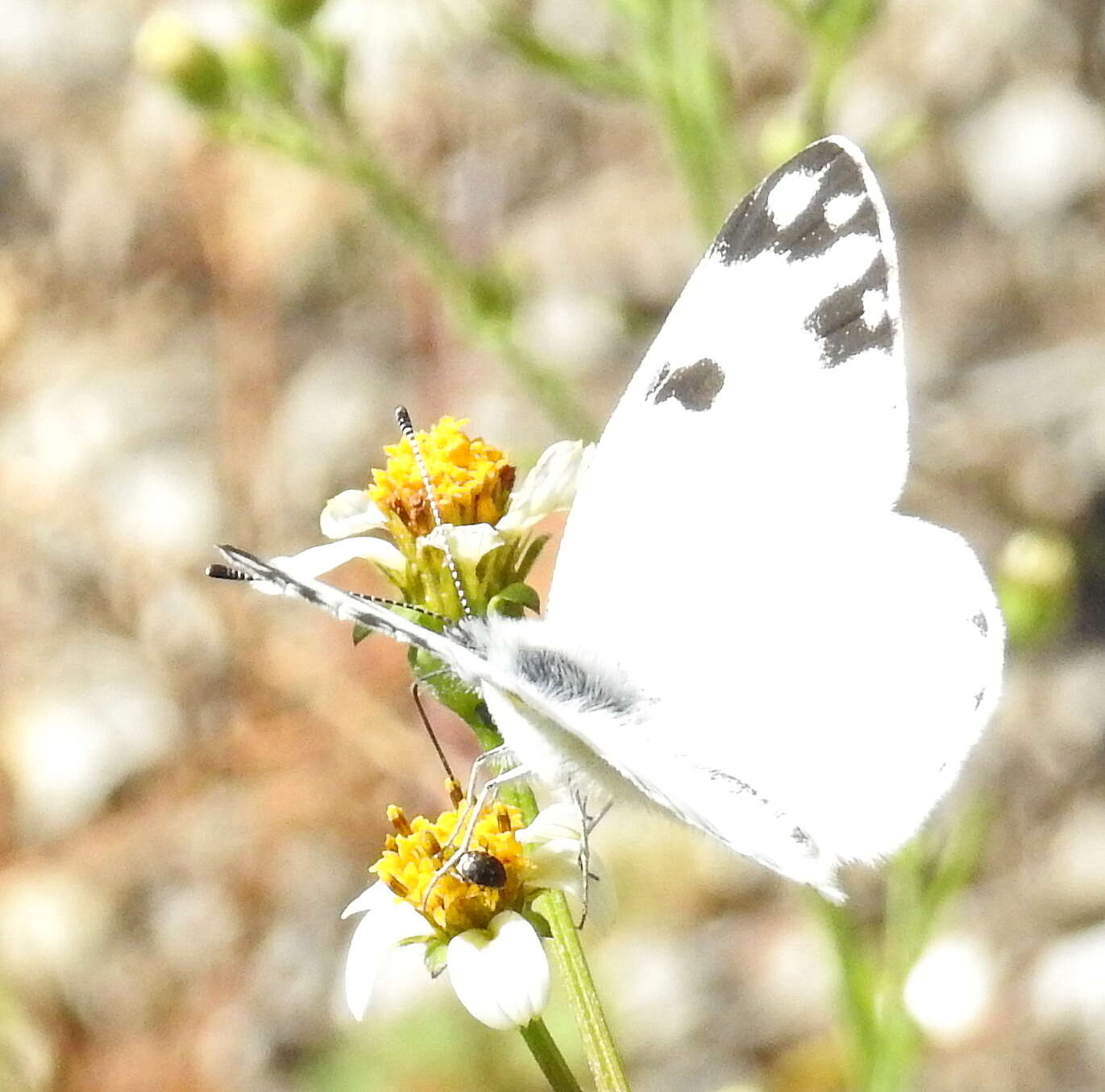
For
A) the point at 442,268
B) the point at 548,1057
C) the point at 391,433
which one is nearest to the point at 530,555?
the point at 548,1057

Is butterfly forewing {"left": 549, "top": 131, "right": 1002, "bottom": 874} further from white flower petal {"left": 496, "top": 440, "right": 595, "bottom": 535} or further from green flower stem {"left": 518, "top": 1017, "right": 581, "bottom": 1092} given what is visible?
green flower stem {"left": 518, "top": 1017, "right": 581, "bottom": 1092}

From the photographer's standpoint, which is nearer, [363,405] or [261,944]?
[261,944]

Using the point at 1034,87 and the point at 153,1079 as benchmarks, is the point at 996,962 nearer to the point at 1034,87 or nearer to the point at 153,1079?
the point at 153,1079

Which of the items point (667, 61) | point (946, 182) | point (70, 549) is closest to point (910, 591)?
point (667, 61)

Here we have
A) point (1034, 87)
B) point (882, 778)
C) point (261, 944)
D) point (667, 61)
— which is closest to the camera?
point (882, 778)

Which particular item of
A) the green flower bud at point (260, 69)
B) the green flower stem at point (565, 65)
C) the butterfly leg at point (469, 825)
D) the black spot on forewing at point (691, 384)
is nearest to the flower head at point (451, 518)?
the black spot on forewing at point (691, 384)

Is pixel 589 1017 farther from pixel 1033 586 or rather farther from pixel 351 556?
pixel 1033 586

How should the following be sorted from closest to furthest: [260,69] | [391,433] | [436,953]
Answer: [436,953]
[260,69]
[391,433]

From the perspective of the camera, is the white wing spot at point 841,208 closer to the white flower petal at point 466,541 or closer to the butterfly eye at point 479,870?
the white flower petal at point 466,541
